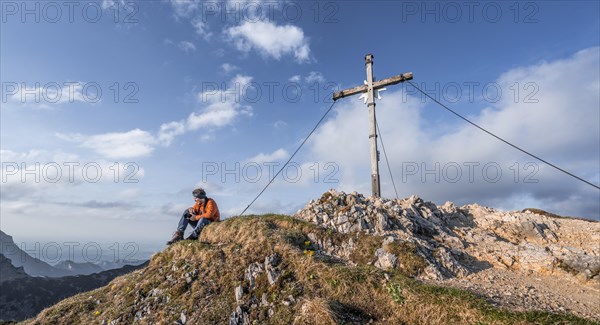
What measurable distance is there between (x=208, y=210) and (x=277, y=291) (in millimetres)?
7502

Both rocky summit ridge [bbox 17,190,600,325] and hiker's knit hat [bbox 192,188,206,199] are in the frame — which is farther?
hiker's knit hat [bbox 192,188,206,199]

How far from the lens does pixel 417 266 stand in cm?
1114

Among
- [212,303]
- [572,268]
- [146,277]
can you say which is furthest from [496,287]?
[146,277]

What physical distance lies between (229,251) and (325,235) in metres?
3.97

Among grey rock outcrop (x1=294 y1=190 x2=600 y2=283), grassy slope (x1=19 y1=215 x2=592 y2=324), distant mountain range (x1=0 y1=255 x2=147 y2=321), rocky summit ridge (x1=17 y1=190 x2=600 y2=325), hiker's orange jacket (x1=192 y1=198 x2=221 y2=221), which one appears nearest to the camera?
grassy slope (x1=19 y1=215 x2=592 y2=324)

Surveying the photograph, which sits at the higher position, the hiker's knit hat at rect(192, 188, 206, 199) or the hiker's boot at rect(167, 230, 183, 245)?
the hiker's knit hat at rect(192, 188, 206, 199)

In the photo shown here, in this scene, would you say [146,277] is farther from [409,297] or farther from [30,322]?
[409,297]

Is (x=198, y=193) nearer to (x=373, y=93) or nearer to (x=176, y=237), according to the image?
(x=176, y=237)

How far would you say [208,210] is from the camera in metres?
16.5

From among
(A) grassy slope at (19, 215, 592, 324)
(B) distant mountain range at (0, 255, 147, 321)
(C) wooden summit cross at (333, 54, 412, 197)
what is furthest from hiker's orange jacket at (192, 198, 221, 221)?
(B) distant mountain range at (0, 255, 147, 321)

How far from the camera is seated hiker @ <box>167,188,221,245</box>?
1611 centimetres

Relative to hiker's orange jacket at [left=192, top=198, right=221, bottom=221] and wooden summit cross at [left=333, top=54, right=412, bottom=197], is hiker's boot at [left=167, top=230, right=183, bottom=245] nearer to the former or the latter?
hiker's orange jacket at [left=192, top=198, right=221, bottom=221]

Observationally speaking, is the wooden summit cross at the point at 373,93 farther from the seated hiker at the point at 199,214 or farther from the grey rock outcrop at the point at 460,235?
the seated hiker at the point at 199,214

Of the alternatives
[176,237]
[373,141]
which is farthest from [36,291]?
[373,141]
